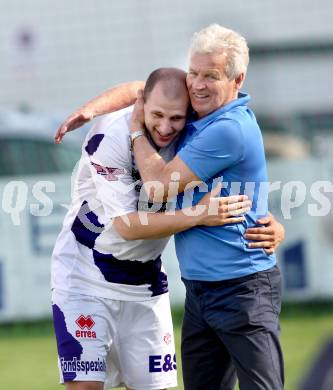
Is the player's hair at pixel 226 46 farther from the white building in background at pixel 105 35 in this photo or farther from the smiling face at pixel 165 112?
the white building in background at pixel 105 35

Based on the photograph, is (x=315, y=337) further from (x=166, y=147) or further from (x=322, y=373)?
(x=322, y=373)

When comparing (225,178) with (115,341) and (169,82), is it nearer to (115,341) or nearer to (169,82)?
(169,82)

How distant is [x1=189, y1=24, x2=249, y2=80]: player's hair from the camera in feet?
15.9

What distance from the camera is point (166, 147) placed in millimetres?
5066

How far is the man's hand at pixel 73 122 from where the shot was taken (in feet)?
16.8

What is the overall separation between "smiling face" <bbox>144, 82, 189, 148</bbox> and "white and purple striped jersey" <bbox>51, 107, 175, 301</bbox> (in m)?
0.13

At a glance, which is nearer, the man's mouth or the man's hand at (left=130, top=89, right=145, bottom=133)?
the man's mouth

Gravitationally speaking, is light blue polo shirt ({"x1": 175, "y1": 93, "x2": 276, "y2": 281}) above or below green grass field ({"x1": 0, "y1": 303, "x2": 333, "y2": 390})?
above

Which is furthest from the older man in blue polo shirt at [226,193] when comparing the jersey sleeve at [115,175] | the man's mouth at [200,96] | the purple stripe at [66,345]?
the purple stripe at [66,345]

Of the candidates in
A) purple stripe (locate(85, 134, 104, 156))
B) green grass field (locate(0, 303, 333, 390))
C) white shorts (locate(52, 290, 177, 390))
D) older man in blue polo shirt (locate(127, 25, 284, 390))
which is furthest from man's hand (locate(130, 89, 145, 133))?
green grass field (locate(0, 303, 333, 390))

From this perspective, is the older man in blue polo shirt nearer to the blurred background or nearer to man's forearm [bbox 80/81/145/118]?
man's forearm [bbox 80/81/145/118]

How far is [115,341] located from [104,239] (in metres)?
0.47

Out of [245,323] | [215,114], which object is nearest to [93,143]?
[215,114]

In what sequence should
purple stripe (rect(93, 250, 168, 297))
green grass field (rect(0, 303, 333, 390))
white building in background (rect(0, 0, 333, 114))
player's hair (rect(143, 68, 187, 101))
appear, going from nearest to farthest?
player's hair (rect(143, 68, 187, 101))
purple stripe (rect(93, 250, 168, 297))
green grass field (rect(0, 303, 333, 390))
white building in background (rect(0, 0, 333, 114))
